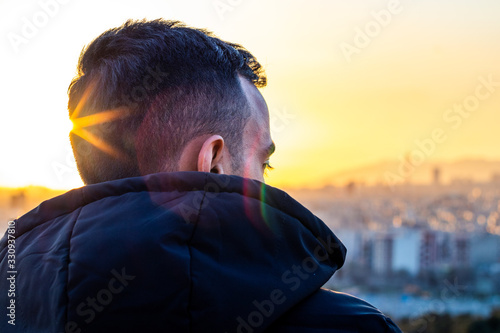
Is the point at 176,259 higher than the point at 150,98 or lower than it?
lower

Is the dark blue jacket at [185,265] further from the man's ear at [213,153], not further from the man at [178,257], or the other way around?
the man's ear at [213,153]

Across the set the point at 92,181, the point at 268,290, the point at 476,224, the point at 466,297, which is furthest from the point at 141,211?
the point at 476,224

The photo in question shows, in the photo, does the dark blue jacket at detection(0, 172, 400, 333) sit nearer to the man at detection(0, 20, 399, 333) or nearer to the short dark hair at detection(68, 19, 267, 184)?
the man at detection(0, 20, 399, 333)

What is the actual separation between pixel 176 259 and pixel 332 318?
212 millimetres

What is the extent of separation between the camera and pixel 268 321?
736 mm

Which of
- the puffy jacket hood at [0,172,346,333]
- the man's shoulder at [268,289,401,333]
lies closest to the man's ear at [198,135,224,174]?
the puffy jacket hood at [0,172,346,333]

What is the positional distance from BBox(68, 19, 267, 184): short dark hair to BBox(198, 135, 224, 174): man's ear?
31mm

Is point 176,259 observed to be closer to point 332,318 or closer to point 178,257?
point 178,257

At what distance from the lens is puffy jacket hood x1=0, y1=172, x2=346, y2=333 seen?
0.71 meters

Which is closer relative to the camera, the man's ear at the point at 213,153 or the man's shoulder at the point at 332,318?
the man's shoulder at the point at 332,318

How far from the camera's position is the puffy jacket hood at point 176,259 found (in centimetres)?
71

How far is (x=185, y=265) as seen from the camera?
0.71 meters

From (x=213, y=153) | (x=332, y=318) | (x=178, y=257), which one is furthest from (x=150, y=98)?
(x=332, y=318)

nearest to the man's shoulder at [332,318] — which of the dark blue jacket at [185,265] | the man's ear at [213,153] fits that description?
the dark blue jacket at [185,265]
